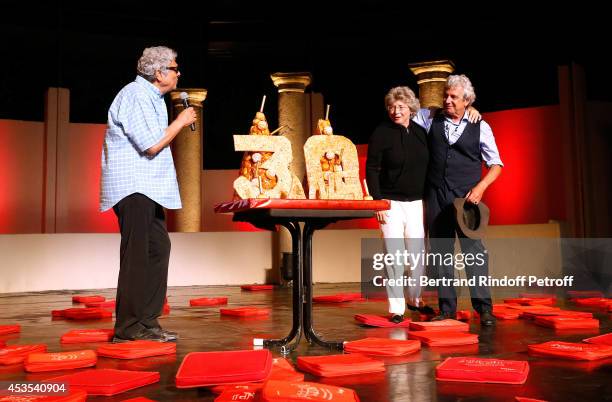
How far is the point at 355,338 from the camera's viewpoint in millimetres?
3621

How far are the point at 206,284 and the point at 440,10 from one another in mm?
5357

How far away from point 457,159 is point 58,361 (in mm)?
2643

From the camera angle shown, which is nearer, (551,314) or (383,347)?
(383,347)

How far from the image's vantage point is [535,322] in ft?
13.8

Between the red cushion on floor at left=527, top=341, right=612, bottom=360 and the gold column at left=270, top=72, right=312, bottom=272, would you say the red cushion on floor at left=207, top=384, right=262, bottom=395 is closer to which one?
the red cushion on floor at left=527, top=341, right=612, bottom=360

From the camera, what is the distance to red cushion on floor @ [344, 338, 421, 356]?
298cm

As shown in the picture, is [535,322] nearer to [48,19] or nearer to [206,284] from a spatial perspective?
[206,284]

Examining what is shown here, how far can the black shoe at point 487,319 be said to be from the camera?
405cm

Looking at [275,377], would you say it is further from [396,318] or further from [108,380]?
[396,318]

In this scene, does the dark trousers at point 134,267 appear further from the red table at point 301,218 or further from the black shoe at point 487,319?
the black shoe at point 487,319

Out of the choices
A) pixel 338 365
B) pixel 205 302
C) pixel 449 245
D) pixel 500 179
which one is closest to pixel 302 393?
pixel 338 365

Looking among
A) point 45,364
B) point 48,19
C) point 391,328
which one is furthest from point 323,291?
point 48,19

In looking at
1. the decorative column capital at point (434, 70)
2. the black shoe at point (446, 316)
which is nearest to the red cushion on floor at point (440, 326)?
the black shoe at point (446, 316)

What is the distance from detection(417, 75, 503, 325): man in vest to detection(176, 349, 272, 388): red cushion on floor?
5.98 feet
